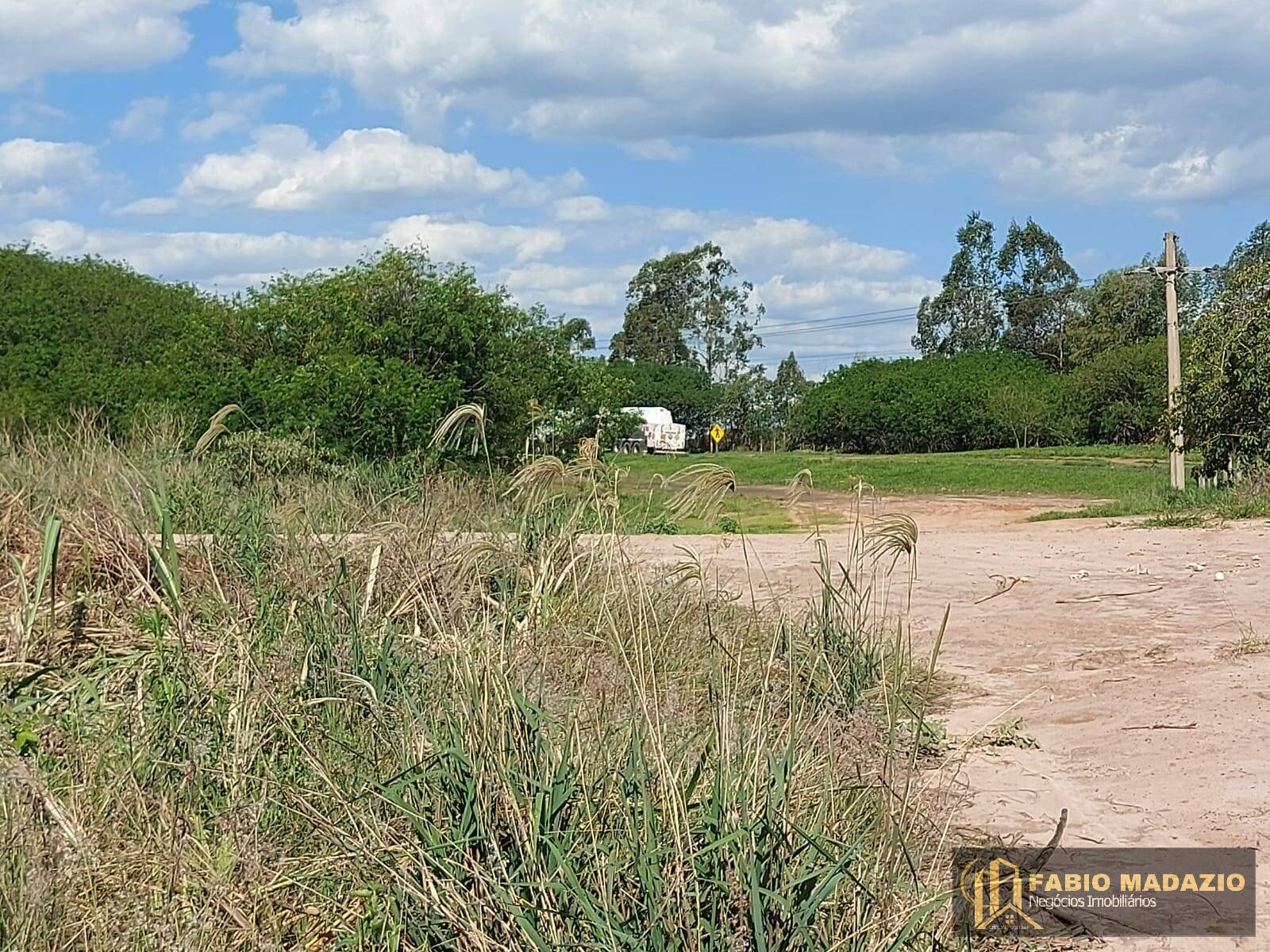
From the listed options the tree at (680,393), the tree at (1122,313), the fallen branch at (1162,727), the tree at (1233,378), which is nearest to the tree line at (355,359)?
the tree at (1233,378)

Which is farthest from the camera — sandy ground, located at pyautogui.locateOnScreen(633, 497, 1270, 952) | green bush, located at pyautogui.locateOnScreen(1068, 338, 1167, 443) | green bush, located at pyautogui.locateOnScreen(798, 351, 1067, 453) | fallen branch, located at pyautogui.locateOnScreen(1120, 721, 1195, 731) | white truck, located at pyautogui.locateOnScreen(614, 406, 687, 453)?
white truck, located at pyautogui.locateOnScreen(614, 406, 687, 453)

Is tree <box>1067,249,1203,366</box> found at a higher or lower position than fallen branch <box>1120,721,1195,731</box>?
higher

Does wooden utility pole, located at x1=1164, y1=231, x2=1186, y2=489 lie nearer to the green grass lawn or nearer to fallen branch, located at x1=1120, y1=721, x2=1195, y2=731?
the green grass lawn

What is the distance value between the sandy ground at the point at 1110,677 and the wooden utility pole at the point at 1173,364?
7.69 meters

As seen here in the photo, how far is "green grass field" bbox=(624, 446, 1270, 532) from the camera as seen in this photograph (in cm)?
1675

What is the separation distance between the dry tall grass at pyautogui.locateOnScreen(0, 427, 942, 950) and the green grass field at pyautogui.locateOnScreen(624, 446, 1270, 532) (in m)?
10.2

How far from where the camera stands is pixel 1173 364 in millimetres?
23359

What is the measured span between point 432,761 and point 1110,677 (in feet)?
14.7

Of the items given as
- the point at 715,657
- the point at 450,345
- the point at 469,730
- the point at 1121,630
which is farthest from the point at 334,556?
the point at 450,345

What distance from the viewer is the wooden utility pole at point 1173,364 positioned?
2036cm

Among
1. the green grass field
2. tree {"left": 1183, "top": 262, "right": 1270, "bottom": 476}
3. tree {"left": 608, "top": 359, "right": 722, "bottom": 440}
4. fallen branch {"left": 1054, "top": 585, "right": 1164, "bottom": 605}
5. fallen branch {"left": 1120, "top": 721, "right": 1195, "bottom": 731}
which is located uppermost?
tree {"left": 608, "top": 359, "right": 722, "bottom": 440}

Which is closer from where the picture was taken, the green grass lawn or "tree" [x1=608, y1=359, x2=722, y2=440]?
the green grass lawn

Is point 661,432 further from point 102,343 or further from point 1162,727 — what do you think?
point 1162,727

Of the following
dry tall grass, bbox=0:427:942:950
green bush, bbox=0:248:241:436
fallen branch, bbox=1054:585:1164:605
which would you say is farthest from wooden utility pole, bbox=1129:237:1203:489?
dry tall grass, bbox=0:427:942:950
